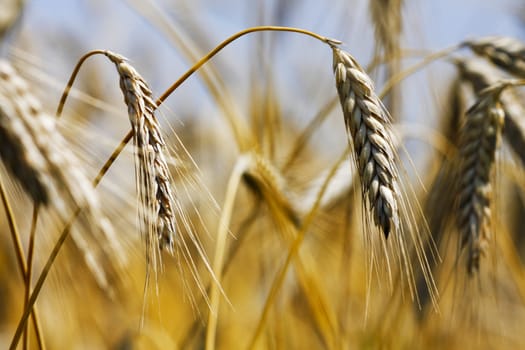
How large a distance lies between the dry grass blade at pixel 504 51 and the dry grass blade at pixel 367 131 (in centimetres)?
62

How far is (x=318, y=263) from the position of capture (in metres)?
2.54

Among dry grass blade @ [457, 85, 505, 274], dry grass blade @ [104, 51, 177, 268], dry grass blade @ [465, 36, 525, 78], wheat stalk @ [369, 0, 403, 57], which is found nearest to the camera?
dry grass blade @ [104, 51, 177, 268]

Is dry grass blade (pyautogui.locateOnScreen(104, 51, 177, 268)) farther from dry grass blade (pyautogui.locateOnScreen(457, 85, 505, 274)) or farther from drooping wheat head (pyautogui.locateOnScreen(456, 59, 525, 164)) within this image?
drooping wheat head (pyautogui.locateOnScreen(456, 59, 525, 164))

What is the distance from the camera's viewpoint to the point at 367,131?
83 cm

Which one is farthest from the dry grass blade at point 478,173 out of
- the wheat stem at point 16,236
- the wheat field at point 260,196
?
the wheat stem at point 16,236

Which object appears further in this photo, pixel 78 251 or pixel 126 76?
pixel 78 251

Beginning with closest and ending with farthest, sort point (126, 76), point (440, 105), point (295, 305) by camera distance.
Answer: point (126, 76)
point (440, 105)
point (295, 305)

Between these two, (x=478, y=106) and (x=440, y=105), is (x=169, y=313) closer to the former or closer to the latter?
(x=440, y=105)

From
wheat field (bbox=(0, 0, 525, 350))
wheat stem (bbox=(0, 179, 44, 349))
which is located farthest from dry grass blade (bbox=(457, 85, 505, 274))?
wheat stem (bbox=(0, 179, 44, 349))

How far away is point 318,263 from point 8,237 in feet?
3.61

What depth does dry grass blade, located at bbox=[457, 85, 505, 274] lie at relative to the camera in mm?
1138

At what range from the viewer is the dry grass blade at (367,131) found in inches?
31.0

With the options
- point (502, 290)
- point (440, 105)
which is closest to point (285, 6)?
point (440, 105)

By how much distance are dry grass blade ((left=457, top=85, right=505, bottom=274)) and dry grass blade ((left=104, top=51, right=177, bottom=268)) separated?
1.85 ft
